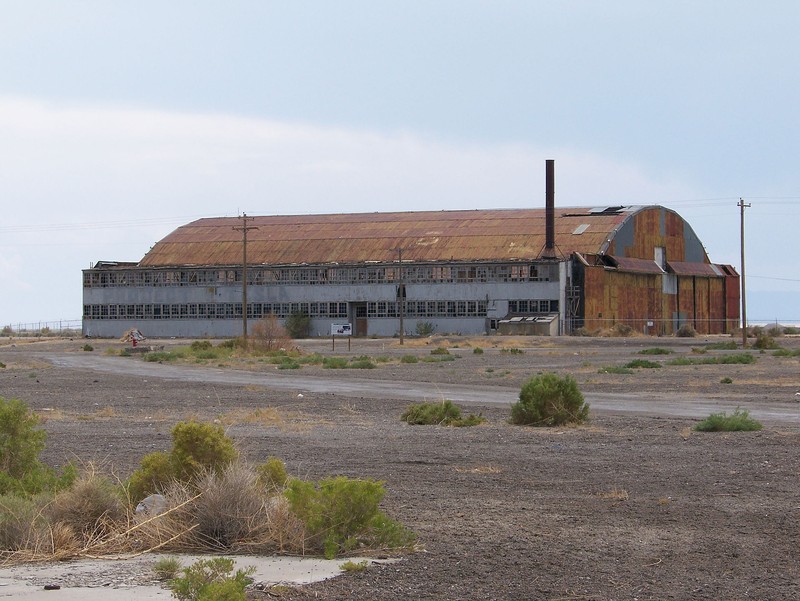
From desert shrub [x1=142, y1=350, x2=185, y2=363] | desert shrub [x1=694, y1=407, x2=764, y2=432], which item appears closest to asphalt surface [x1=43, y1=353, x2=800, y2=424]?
desert shrub [x1=694, y1=407, x2=764, y2=432]

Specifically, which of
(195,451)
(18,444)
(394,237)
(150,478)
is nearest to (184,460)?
(195,451)

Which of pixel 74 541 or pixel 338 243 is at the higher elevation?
pixel 338 243

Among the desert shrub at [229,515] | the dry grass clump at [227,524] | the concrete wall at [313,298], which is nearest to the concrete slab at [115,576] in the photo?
the dry grass clump at [227,524]

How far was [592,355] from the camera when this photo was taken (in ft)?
208

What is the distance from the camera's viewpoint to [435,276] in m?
95.9

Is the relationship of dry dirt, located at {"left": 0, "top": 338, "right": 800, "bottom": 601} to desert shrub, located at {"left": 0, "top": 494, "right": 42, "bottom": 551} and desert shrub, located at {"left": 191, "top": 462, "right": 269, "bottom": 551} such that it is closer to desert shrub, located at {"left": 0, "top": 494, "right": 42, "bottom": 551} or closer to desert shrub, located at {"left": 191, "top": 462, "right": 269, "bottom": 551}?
desert shrub, located at {"left": 191, "top": 462, "right": 269, "bottom": 551}

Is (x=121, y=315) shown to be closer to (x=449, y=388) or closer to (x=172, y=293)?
(x=172, y=293)

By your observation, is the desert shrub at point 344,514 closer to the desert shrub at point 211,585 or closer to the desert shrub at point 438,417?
the desert shrub at point 211,585

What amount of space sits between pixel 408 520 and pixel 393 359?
47.4 m

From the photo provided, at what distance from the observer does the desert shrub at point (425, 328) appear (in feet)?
309

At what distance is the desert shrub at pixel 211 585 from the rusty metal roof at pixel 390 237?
8557cm

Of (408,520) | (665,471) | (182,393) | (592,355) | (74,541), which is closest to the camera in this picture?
(74,541)

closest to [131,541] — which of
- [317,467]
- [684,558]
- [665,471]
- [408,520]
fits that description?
[408,520]

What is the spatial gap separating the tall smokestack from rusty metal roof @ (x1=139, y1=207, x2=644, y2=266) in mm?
826
